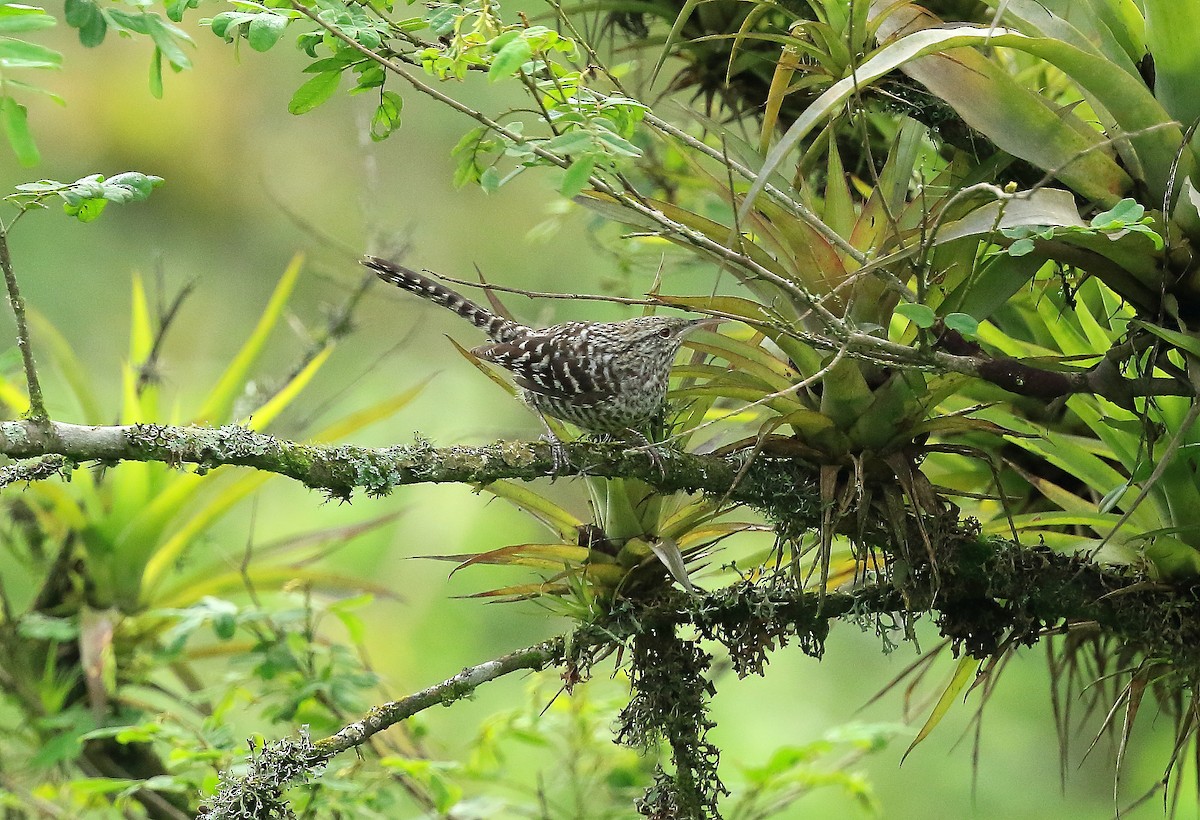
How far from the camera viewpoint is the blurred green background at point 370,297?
12.2 ft

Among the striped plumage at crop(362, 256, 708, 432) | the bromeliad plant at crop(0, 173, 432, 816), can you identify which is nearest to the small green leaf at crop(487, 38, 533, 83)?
the striped plumage at crop(362, 256, 708, 432)

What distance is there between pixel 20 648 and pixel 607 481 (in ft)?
4.96

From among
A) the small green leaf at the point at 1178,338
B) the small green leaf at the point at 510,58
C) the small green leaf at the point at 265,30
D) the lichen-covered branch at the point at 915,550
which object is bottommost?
the lichen-covered branch at the point at 915,550

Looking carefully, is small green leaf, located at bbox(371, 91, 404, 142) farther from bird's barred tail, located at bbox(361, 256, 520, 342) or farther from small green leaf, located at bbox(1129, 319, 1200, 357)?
small green leaf, located at bbox(1129, 319, 1200, 357)

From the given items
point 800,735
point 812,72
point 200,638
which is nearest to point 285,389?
point 812,72

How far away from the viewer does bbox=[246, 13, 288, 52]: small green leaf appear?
3.47 ft

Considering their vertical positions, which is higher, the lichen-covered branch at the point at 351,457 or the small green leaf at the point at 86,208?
the small green leaf at the point at 86,208

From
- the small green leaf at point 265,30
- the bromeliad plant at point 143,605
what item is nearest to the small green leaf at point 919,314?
the small green leaf at point 265,30

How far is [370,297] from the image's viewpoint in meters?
4.05

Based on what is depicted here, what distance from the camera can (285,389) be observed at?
2396 mm

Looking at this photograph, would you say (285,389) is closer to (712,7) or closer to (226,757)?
(226,757)

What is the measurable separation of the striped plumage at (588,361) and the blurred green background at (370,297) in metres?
1.83

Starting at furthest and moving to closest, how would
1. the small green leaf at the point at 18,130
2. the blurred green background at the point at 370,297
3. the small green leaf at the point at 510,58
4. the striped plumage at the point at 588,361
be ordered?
the blurred green background at the point at 370,297, the striped plumage at the point at 588,361, the small green leaf at the point at 18,130, the small green leaf at the point at 510,58

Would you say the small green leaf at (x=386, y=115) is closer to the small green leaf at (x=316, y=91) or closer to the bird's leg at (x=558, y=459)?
the small green leaf at (x=316, y=91)
